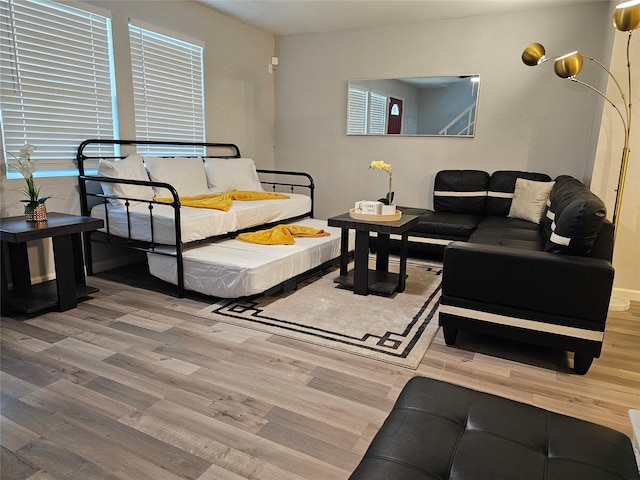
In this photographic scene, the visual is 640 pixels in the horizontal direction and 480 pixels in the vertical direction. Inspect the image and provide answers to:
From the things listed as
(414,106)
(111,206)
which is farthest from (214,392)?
(414,106)

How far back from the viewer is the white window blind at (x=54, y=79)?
317 centimetres

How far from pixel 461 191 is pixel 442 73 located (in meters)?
1.35

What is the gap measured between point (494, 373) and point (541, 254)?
68 cm

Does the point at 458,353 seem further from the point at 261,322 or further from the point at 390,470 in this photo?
the point at 390,470

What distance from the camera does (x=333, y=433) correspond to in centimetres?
181

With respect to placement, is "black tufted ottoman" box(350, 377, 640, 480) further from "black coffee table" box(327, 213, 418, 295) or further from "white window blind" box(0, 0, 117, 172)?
"white window blind" box(0, 0, 117, 172)

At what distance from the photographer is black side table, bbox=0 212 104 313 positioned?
2.88 m

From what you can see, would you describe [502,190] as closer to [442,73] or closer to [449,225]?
[449,225]

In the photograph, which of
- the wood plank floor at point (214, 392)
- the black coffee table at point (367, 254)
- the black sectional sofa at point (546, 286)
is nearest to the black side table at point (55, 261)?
the wood plank floor at point (214, 392)

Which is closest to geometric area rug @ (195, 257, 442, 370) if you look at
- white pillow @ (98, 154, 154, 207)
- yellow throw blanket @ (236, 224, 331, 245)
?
yellow throw blanket @ (236, 224, 331, 245)

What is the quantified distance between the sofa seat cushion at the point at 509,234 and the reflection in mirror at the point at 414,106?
121 cm

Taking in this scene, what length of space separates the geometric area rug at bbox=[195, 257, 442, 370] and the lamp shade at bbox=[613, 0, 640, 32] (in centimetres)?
207

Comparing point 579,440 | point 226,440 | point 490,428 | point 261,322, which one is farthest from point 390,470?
point 261,322

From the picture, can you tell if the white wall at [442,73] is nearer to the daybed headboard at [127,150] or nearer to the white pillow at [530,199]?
the white pillow at [530,199]
